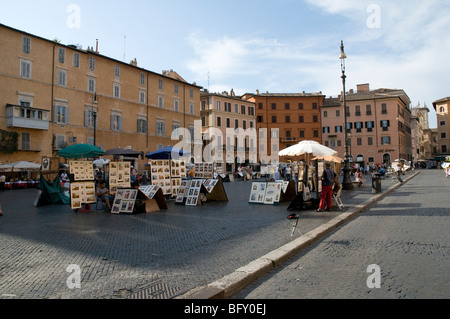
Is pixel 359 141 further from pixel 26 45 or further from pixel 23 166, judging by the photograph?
pixel 23 166

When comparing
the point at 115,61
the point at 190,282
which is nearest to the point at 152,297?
the point at 190,282

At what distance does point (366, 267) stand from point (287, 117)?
6529 centimetres

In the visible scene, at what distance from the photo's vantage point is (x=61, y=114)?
3409 centimetres

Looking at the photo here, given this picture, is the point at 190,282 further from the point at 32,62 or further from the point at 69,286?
the point at 32,62

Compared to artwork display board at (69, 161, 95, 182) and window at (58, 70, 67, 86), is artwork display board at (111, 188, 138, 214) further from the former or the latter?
window at (58, 70, 67, 86)

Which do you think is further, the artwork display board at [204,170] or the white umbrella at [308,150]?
the artwork display board at [204,170]

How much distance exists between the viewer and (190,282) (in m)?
4.09

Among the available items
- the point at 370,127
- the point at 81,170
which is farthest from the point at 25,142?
the point at 370,127

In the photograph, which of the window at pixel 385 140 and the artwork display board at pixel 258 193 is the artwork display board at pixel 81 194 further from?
the window at pixel 385 140

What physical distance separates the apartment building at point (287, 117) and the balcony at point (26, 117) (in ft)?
141

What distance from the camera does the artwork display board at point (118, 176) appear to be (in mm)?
12375

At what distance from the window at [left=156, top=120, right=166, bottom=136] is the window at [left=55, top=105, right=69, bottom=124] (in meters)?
12.8

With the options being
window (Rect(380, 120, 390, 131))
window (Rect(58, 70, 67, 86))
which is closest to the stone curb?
window (Rect(58, 70, 67, 86))

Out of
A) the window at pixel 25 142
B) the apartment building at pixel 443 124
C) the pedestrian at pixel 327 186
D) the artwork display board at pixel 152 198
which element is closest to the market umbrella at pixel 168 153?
the artwork display board at pixel 152 198
